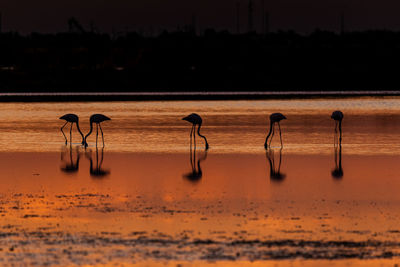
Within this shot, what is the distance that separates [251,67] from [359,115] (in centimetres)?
4944

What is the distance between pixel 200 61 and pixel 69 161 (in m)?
74.6

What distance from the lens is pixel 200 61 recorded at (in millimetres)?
91562

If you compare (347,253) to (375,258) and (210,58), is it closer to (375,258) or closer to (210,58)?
(375,258)

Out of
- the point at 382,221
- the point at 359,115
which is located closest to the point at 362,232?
the point at 382,221

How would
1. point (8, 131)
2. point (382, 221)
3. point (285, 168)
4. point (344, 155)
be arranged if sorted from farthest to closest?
point (8, 131) → point (344, 155) → point (285, 168) → point (382, 221)

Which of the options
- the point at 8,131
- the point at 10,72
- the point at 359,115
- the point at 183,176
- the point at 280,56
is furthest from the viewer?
the point at 280,56

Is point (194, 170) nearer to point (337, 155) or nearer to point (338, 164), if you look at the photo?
point (338, 164)

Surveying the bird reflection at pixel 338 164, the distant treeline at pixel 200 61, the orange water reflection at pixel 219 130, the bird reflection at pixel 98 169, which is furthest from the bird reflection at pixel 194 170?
the distant treeline at pixel 200 61

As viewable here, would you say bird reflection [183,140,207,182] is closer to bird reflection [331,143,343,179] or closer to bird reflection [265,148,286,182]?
bird reflection [265,148,286,182]

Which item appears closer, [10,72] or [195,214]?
[195,214]

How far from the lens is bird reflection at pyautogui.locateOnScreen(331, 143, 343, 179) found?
14.9m

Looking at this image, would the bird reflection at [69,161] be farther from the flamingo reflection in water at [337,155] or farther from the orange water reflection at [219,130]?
the flamingo reflection in water at [337,155]

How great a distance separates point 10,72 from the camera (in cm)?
8062

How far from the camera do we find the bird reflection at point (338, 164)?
14945mm
